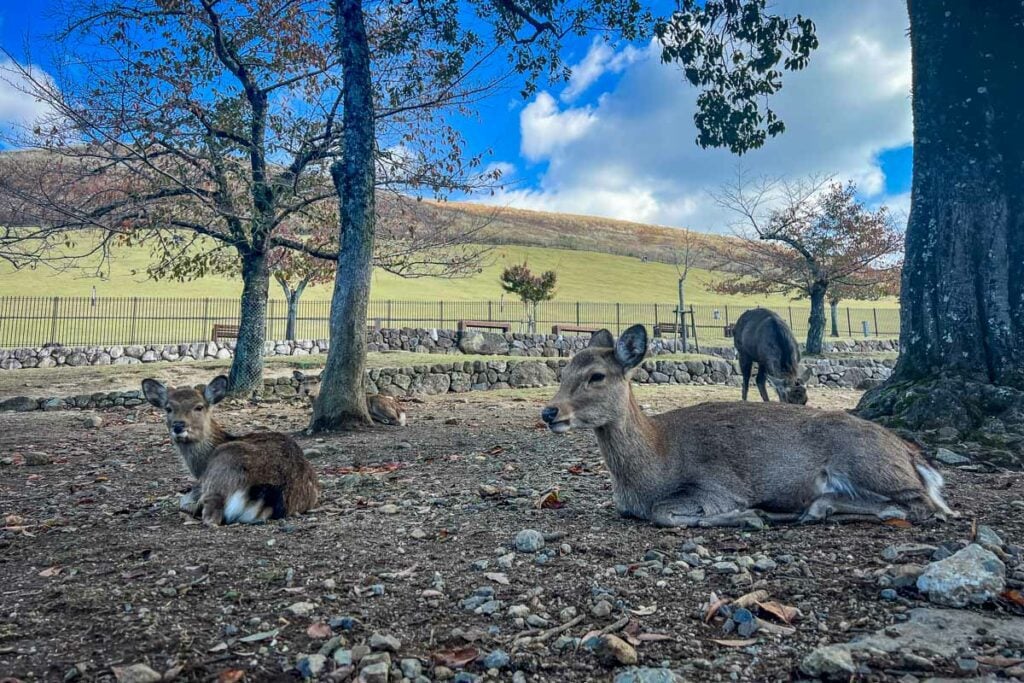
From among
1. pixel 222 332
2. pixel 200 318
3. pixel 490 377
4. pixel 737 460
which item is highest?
pixel 200 318

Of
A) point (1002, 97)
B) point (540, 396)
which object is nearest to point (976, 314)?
point (1002, 97)

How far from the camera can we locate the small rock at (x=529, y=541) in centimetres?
419

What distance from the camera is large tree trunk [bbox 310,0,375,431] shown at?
1091 centimetres

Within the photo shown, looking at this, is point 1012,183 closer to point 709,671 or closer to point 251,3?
point 709,671

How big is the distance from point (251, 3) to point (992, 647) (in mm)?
17697

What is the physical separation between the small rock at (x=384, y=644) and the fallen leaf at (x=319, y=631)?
236 mm

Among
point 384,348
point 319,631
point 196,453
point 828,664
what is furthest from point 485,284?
point 828,664

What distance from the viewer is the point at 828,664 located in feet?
8.22

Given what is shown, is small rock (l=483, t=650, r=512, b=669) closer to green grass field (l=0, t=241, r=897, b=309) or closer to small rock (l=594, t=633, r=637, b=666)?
small rock (l=594, t=633, r=637, b=666)

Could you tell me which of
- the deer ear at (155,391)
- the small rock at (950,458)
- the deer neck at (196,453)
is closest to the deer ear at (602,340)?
the small rock at (950,458)

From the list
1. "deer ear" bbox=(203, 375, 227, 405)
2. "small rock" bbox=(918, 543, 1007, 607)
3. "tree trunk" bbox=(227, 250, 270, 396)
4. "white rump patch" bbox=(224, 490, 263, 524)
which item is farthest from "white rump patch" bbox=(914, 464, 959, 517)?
"tree trunk" bbox=(227, 250, 270, 396)

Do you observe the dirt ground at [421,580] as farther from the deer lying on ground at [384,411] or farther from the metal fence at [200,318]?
the metal fence at [200,318]

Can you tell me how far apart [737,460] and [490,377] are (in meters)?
17.0

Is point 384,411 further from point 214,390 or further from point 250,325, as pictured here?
point 250,325
